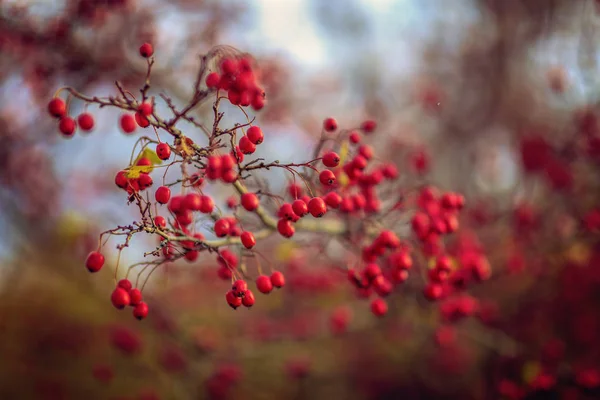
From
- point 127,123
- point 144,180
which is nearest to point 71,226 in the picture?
point 127,123

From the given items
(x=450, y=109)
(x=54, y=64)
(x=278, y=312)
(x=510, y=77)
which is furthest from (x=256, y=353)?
(x=510, y=77)

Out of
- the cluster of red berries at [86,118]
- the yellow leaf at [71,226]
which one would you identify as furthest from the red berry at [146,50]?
the yellow leaf at [71,226]

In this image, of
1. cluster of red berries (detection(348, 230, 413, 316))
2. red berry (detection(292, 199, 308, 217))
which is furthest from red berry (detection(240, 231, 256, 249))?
cluster of red berries (detection(348, 230, 413, 316))

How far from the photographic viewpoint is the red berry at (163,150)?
6.00ft

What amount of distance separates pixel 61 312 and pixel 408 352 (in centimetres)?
612

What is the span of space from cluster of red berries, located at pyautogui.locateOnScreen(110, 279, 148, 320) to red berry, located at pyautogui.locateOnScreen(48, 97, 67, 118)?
803 mm

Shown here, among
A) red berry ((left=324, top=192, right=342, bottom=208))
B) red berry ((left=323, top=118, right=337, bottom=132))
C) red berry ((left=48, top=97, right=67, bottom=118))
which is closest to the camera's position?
red berry ((left=48, top=97, right=67, bottom=118))

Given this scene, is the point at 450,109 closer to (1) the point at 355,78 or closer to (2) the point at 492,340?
(1) the point at 355,78

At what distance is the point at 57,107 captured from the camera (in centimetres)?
187

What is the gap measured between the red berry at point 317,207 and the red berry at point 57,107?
118cm

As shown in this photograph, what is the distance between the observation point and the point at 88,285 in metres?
6.37

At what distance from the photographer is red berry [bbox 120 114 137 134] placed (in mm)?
2053

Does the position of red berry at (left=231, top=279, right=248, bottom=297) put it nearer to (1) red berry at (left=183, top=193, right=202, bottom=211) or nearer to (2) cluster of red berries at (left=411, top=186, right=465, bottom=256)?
(1) red berry at (left=183, top=193, right=202, bottom=211)

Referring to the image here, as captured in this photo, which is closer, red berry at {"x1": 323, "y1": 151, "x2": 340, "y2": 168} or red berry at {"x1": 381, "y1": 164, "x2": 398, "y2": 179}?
red berry at {"x1": 323, "y1": 151, "x2": 340, "y2": 168}
